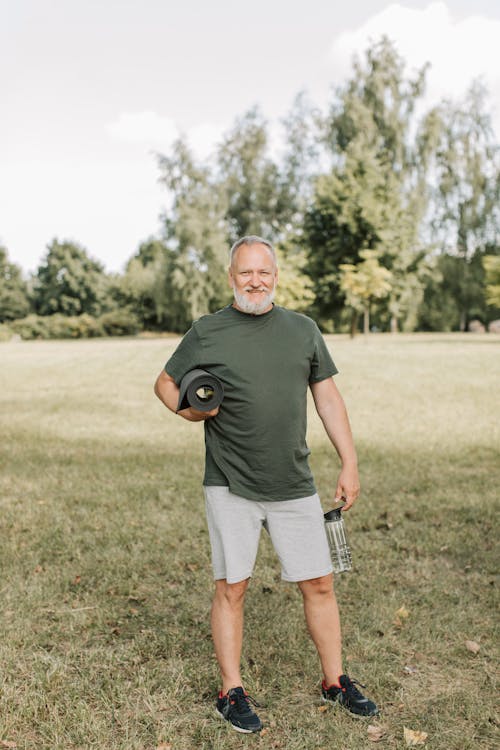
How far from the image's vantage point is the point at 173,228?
153ft

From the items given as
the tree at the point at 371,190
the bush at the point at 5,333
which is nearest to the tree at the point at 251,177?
the tree at the point at 371,190

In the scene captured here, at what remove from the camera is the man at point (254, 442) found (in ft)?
9.73

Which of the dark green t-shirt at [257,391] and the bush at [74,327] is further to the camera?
the bush at [74,327]

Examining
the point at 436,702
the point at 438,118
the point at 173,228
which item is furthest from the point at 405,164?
the point at 436,702

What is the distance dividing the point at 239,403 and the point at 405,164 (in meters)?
41.9

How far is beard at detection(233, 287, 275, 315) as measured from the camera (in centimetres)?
296

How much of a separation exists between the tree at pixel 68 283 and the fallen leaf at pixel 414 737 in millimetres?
69447

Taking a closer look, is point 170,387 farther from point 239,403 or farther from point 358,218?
point 358,218

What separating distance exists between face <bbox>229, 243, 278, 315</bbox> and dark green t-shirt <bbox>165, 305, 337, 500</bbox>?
0.06 meters

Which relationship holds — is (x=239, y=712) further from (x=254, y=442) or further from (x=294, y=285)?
(x=294, y=285)

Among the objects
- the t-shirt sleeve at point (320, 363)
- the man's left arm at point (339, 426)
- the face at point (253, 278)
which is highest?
the face at point (253, 278)

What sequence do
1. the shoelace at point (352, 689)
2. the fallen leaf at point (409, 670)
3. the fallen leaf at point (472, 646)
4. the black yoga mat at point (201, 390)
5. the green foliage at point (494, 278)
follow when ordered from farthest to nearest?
the green foliage at point (494, 278) < the fallen leaf at point (472, 646) < the fallen leaf at point (409, 670) < the shoelace at point (352, 689) < the black yoga mat at point (201, 390)

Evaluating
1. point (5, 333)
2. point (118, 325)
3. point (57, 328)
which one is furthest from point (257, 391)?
point (57, 328)

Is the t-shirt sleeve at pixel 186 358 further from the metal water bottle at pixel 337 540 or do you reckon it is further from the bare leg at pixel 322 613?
the bare leg at pixel 322 613
